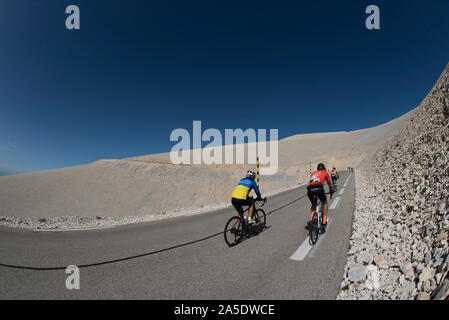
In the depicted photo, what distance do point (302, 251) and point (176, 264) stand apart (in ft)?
9.42

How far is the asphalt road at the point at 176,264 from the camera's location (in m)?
2.99

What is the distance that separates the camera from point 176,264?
394 centimetres

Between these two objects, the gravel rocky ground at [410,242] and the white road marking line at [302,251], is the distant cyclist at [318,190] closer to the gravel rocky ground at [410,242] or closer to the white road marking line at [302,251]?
the gravel rocky ground at [410,242]

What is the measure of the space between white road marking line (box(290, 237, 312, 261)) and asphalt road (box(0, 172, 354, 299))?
21 millimetres

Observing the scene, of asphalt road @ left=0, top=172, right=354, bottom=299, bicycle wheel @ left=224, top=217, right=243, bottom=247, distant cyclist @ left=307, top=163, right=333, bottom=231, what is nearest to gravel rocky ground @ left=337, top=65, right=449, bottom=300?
asphalt road @ left=0, top=172, right=354, bottom=299

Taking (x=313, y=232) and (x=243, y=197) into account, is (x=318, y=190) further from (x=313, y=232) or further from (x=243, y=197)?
(x=243, y=197)

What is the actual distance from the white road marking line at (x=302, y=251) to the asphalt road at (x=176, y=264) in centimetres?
2

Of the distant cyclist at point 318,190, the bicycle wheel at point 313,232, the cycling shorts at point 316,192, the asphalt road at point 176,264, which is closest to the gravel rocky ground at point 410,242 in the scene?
the asphalt road at point 176,264

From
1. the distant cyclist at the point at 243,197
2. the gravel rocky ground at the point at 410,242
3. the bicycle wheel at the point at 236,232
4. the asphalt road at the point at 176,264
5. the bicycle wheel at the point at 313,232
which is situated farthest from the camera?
the distant cyclist at the point at 243,197

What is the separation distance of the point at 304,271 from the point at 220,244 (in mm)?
2273

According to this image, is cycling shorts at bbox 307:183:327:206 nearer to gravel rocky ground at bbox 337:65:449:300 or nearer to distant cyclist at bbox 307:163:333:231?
distant cyclist at bbox 307:163:333:231

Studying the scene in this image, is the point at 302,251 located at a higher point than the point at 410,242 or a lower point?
lower

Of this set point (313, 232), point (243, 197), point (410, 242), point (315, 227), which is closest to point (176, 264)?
point (243, 197)

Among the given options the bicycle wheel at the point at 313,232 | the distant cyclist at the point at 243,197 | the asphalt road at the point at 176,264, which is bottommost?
the asphalt road at the point at 176,264
